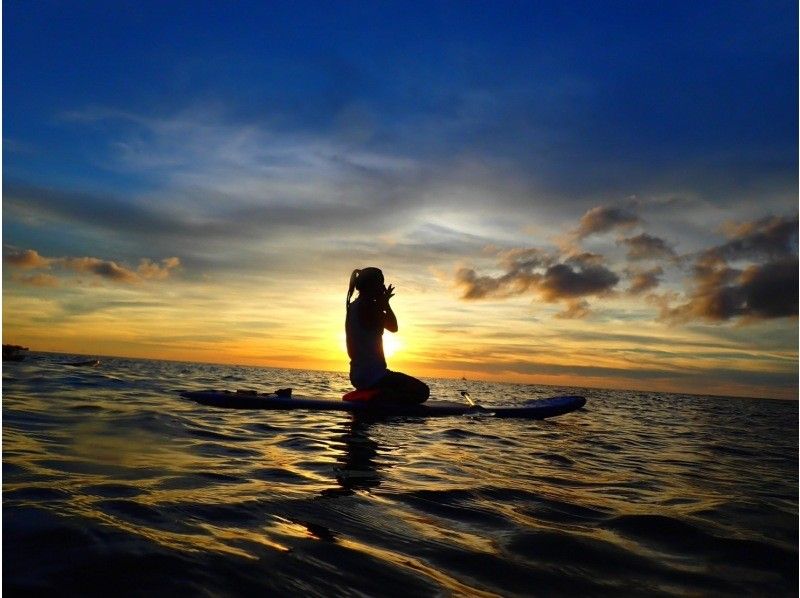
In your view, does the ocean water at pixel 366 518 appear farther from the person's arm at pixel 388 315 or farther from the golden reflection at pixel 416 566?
the person's arm at pixel 388 315

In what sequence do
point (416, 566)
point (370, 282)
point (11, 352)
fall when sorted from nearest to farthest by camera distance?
point (416, 566) < point (370, 282) < point (11, 352)

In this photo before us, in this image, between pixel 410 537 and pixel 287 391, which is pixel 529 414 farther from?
pixel 410 537

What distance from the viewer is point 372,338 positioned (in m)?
10.9

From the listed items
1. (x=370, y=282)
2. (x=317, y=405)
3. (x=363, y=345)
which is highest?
(x=370, y=282)

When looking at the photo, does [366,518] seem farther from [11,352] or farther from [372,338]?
[11,352]

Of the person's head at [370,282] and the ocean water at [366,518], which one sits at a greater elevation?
the person's head at [370,282]

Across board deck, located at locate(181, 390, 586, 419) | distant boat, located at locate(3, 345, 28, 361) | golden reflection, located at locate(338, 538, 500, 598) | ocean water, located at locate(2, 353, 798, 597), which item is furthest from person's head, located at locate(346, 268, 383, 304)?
distant boat, located at locate(3, 345, 28, 361)

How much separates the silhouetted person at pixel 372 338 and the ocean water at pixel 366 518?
337cm

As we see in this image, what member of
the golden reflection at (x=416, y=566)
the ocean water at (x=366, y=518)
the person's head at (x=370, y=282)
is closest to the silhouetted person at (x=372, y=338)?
the person's head at (x=370, y=282)

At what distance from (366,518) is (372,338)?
23.5 ft

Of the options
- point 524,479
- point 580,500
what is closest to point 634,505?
point 580,500

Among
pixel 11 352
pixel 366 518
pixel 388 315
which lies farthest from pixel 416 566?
pixel 11 352

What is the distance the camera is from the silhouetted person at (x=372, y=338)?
1059 centimetres

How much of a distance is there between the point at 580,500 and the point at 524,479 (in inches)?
34.5
